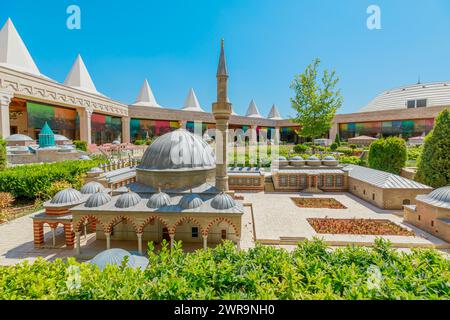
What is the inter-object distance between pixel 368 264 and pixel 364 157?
31400 mm

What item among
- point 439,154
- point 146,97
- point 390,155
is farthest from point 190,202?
point 146,97

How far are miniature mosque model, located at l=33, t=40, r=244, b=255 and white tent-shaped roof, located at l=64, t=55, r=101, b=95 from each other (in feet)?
177

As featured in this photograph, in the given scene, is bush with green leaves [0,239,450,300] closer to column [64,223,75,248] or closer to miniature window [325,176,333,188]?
column [64,223,75,248]

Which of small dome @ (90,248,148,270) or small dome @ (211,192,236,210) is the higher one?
small dome @ (211,192,236,210)

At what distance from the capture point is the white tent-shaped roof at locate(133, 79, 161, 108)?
66.2m

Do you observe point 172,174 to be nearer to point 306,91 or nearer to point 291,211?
point 291,211

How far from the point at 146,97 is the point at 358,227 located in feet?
214

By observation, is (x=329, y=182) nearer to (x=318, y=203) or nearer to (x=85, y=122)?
(x=318, y=203)

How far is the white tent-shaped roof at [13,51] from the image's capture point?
42.1m

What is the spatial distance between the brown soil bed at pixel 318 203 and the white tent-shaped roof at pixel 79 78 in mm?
58374

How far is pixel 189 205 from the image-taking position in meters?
10.9

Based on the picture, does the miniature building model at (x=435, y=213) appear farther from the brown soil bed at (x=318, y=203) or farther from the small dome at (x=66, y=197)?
the small dome at (x=66, y=197)

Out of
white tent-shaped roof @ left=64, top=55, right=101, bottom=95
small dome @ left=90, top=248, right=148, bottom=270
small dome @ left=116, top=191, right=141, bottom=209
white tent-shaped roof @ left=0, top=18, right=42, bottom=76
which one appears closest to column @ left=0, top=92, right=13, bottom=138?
white tent-shaped roof @ left=0, top=18, right=42, bottom=76
